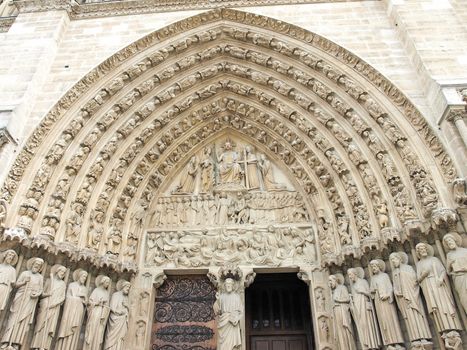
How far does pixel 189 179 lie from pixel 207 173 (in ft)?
1.18

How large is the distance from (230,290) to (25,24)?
631 cm

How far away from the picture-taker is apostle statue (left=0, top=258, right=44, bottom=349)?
175 inches

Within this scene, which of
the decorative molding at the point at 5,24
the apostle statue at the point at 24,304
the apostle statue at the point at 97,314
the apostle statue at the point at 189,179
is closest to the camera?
the apostle statue at the point at 24,304

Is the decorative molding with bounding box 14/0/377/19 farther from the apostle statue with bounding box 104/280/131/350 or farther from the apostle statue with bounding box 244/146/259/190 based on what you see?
the apostle statue with bounding box 104/280/131/350

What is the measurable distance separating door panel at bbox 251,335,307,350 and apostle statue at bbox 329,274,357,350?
991mm

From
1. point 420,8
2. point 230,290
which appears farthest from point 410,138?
point 230,290

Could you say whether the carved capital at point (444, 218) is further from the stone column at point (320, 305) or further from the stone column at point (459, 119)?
the stone column at point (320, 305)

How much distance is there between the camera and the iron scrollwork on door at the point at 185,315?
5.68 m

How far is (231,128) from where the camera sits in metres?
7.65

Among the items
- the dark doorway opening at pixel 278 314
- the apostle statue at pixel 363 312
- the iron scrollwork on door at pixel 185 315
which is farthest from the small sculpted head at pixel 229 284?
the apostle statue at pixel 363 312

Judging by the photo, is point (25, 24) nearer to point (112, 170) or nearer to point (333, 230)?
point (112, 170)

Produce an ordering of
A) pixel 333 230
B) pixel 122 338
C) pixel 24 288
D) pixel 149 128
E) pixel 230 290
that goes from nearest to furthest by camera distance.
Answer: pixel 24 288 < pixel 122 338 < pixel 230 290 < pixel 333 230 < pixel 149 128

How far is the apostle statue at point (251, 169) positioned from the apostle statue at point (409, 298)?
2767mm

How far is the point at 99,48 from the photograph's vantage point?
23.0 ft
